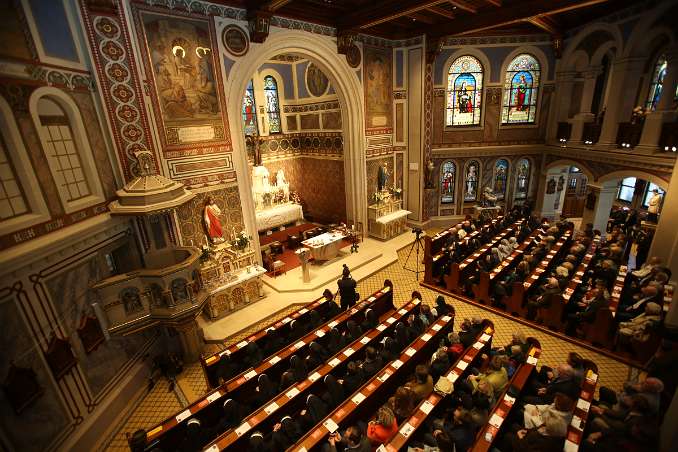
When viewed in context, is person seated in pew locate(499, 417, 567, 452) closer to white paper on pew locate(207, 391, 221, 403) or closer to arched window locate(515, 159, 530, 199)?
white paper on pew locate(207, 391, 221, 403)

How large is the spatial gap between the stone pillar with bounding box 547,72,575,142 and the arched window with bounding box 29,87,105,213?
15641 millimetres

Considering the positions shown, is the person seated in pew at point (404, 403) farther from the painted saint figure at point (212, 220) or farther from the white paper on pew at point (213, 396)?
the painted saint figure at point (212, 220)

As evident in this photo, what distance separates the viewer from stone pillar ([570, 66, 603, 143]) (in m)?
12.5

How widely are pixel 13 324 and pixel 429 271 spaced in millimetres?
9027

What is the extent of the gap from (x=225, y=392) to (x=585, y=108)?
50.1 ft

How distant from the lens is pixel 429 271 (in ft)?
32.9

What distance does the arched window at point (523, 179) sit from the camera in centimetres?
1463

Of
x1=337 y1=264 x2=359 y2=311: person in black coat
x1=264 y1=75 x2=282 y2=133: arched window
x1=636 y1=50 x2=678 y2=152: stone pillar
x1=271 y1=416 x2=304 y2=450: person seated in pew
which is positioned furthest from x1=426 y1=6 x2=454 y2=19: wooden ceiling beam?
x1=271 y1=416 x2=304 y2=450: person seated in pew

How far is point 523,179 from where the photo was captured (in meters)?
14.9

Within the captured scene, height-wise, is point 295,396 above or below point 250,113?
below

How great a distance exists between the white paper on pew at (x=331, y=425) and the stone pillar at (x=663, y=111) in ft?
39.2

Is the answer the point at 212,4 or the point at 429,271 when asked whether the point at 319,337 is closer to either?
the point at 429,271

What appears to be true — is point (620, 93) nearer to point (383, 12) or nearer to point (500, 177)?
point (500, 177)

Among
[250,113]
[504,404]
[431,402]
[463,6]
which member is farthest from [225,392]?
[250,113]
